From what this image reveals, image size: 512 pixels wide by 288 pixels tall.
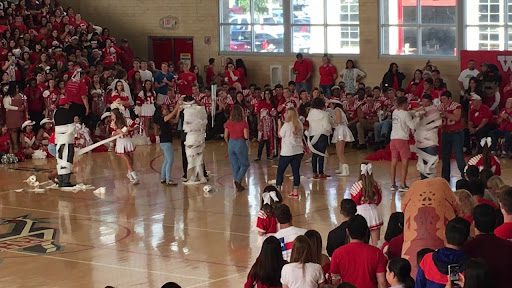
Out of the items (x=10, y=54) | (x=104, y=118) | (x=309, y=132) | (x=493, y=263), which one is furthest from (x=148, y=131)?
(x=493, y=263)

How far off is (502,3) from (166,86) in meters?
9.56

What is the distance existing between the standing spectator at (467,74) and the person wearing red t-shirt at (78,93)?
9505 mm

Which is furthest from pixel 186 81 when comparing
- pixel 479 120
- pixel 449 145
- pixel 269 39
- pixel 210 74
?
pixel 449 145

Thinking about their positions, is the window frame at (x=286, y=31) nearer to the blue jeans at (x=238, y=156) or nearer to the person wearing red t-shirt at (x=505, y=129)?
the person wearing red t-shirt at (x=505, y=129)

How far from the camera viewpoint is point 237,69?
33.9 meters

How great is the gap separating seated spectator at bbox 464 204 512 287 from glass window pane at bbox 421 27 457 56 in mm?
22016

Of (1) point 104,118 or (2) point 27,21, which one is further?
(2) point 27,21

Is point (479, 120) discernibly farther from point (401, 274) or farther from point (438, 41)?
point (401, 274)

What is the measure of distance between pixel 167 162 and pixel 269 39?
41.7ft

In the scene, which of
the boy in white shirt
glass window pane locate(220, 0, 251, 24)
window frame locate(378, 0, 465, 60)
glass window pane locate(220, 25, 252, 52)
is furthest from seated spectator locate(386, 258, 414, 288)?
glass window pane locate(220, 0, 251, 24)

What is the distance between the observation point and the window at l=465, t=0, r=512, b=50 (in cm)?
3041

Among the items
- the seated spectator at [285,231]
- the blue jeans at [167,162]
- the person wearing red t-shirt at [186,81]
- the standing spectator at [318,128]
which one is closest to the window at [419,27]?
the person wearing red t-shirt at [186,81]

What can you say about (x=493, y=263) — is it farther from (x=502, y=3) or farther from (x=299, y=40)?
(x=299, y=40)

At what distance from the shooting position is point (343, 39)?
110ft
